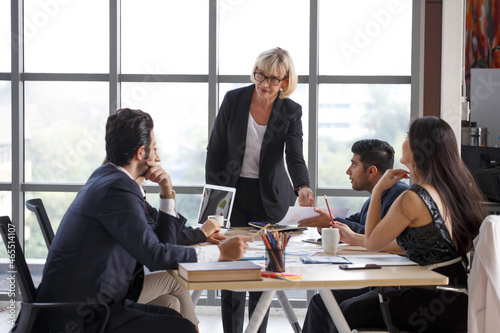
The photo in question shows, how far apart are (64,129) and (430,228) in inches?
135

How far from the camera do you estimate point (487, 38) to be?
17.6 feet

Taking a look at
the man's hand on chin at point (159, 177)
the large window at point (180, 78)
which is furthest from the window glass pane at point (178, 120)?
the man's hand on chin at point (159, 177)

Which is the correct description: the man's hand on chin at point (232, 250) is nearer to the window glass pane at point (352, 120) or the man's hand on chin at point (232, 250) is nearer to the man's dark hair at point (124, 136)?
the man's dark hair at point (124, 136)

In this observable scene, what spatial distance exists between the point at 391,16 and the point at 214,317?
9.01ft

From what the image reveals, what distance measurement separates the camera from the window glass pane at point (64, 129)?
15.5ft

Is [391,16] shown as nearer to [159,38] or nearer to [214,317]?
[159,38]

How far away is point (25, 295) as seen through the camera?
195 centimetres

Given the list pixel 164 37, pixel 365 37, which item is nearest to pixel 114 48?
pixel 164 37

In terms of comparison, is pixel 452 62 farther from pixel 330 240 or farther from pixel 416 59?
pixel 330 240

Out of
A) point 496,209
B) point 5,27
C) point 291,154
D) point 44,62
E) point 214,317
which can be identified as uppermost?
point 5,27

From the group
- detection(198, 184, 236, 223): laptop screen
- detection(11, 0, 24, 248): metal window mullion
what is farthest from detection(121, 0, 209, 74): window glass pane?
detection(198, 184, 236, 223): laptop screen

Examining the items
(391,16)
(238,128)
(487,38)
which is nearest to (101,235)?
(238,128)

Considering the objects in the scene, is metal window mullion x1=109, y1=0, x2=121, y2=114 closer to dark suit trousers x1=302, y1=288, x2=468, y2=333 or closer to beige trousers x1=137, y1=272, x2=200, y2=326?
beige trousers x1=137, y1=272, x2=200, y2=326

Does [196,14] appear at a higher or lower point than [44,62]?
higher
